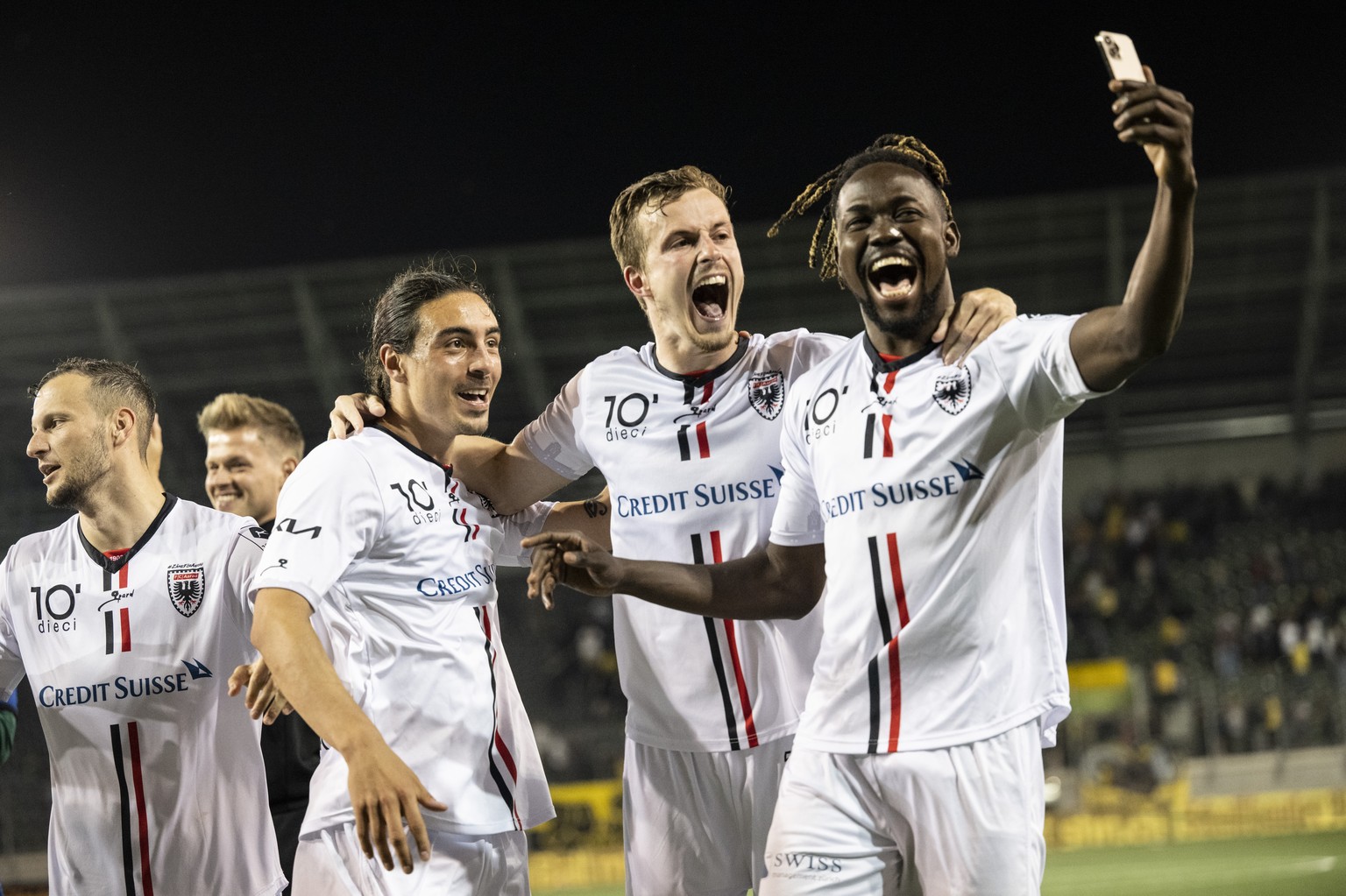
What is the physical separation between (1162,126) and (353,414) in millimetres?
2510

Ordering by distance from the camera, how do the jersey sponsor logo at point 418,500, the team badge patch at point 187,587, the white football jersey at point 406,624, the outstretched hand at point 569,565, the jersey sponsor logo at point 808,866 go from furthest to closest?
the team badge patch at point 187,587 → the jersey sponsor logo at point 418,500 → the white football jersey at point 406,624 → the outstretched hand at point 569,565 → the jersey sponsor logo at point 808,866

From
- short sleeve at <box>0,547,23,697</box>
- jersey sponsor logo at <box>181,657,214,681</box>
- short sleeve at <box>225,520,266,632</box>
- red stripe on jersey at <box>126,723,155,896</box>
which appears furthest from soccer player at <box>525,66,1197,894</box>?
short sleeve at <box>0,547,23,697</box>

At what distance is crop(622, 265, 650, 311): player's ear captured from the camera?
4.41m

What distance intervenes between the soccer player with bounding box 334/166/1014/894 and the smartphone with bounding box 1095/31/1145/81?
5.43ft

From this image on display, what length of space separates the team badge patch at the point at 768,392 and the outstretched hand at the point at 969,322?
0.87m

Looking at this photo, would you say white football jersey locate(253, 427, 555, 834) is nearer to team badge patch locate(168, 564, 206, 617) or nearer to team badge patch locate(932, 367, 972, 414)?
team badge patch locate(168, 564, 206, 617)

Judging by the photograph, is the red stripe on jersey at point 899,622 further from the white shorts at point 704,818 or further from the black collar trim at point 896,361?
the white shorts at point 704,818

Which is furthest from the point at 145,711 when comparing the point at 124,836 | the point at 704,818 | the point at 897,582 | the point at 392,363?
the point at 897,582

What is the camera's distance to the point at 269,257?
19.6 metres

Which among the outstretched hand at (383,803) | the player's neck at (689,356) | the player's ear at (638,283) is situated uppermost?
the player's ear at (638,283)

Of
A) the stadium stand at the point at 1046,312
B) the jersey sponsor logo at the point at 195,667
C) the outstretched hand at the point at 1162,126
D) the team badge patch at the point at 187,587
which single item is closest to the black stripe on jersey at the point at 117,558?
the team badge patch at the point at 187,587

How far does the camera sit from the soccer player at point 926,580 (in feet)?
9.60

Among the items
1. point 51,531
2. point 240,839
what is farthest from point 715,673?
point 51,531

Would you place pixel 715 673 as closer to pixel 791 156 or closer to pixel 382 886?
pixel 382 886
